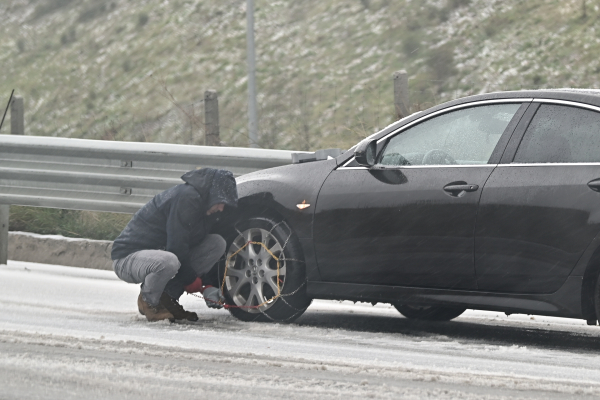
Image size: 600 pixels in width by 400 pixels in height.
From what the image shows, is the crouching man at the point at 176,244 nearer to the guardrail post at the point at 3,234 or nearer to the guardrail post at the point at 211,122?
the guardrail post at the point at 3,234

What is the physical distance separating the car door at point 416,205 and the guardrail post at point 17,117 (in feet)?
16.1

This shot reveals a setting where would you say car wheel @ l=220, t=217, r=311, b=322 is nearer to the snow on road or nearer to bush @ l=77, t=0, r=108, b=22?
the snow on road

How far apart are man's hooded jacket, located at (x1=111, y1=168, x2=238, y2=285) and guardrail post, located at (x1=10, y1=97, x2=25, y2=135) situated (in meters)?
3.96

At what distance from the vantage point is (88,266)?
999 cm

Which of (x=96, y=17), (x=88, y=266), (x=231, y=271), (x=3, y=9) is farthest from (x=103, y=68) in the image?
(x=231, y=271)

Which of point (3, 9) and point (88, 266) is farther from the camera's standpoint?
point (3, 9)

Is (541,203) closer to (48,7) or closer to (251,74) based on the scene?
(251,74)

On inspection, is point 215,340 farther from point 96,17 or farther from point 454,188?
point 96,17

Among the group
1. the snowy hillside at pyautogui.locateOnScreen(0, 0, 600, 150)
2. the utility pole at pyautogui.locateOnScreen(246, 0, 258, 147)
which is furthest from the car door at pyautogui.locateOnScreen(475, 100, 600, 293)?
the snowy hillside at pyautogui.locateOnScreen(0, 0, 600, 150)

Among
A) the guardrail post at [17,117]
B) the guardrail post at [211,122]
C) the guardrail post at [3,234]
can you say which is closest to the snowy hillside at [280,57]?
the guardrail post at [211,122]

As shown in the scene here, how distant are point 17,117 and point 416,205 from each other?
5764mm

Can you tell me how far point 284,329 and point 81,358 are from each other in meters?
1.72

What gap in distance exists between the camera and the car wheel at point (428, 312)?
763cm

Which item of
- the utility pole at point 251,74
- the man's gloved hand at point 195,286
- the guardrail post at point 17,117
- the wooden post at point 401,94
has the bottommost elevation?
the man's gloved hand at point 195,286
